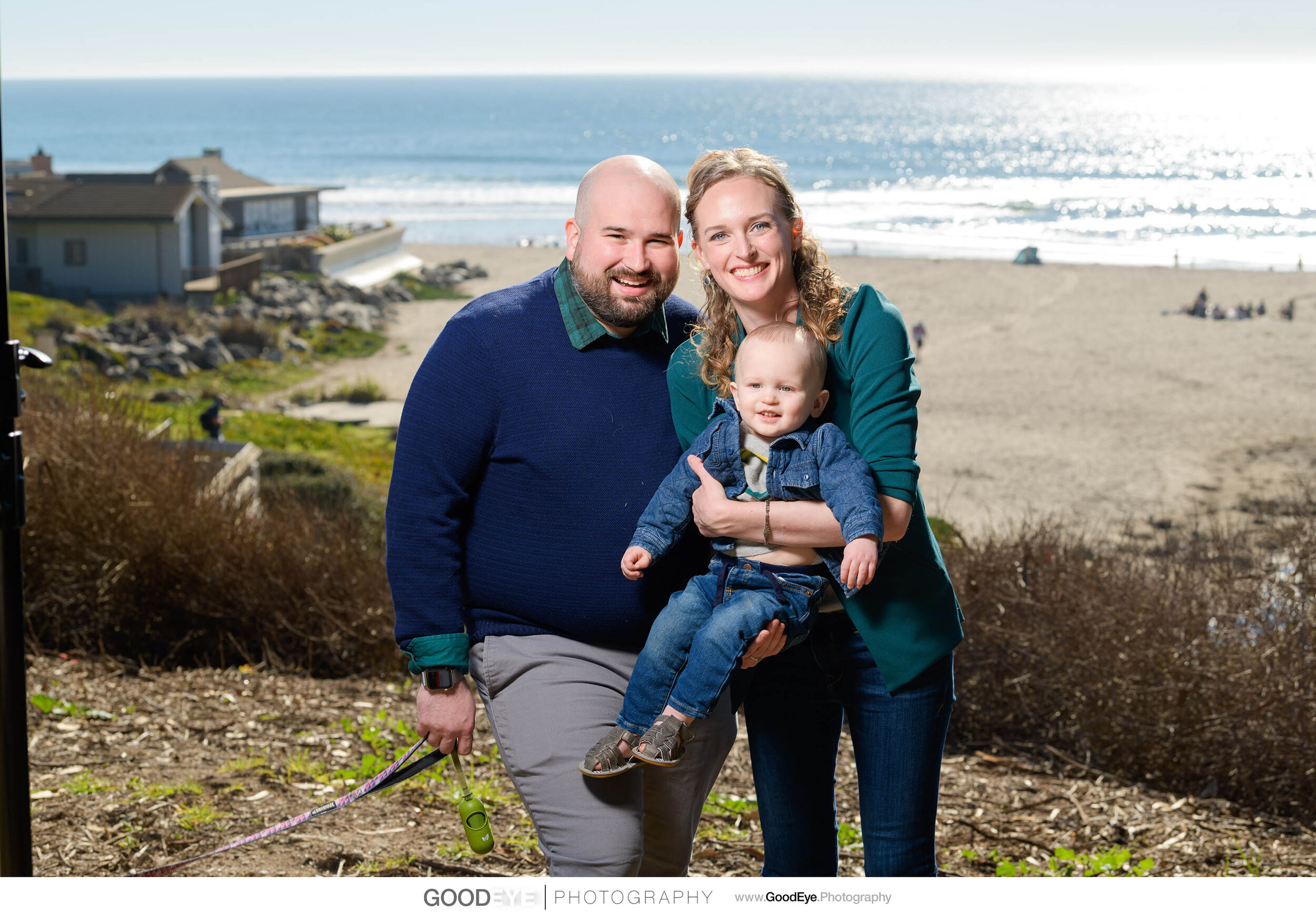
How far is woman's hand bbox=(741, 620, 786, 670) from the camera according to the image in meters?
2.12

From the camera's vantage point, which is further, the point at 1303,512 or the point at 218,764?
the point at 1303,512

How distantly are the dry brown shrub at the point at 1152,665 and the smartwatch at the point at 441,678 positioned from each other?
339cm

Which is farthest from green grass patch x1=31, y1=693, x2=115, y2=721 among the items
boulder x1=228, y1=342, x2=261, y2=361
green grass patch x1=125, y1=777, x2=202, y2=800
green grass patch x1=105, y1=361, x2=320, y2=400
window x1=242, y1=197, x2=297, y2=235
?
window x1=242, y1=197, x2=297, y2=235

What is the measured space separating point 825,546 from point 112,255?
35354mm

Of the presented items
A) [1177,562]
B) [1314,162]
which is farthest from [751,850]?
[1314,162]

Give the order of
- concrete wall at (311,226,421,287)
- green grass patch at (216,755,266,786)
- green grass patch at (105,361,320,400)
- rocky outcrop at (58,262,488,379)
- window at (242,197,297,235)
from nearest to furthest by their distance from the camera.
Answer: green grass patch at (216,755,266,786) < green grass patch at (105,361,320,400) < rocky outcrop at (58,262,488,379) < concrete wall at (311,226,421,287) < window at (242,197,297,235)

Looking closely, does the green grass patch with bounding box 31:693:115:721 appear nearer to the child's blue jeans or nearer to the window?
the child's blue jeans

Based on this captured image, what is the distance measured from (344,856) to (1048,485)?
17.8 metres

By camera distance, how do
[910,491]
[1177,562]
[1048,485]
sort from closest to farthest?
[910,491], [1177,562], [1048,485]

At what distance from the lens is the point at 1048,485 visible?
19.8 meters

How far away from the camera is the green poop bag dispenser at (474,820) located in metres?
2.45

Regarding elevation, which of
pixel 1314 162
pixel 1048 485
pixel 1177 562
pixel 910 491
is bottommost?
pixel 1048 485

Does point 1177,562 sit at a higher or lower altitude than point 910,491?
lower

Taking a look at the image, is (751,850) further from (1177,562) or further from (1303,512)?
(1303,512)
